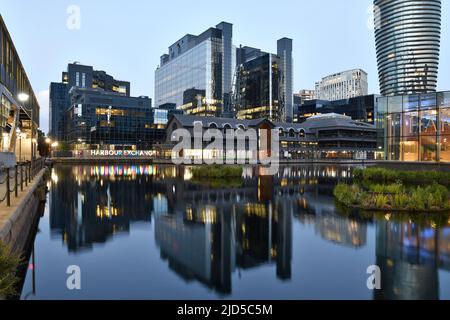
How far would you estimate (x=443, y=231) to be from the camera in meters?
15.4

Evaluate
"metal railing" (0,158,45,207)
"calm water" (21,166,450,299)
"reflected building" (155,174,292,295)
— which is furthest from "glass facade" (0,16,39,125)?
"reflected building" (155,174,292,295)

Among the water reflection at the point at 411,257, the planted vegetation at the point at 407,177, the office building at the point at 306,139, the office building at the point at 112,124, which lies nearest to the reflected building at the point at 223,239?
the water reflection at the point at 411,257

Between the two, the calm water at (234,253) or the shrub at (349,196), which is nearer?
the calm water at (234,253)

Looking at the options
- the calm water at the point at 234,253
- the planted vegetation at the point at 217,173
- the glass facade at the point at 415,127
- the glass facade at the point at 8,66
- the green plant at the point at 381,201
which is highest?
the glass facade at the point at 8,66

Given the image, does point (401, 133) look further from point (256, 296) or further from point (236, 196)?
point (256, 296)

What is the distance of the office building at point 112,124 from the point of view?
13488 cm

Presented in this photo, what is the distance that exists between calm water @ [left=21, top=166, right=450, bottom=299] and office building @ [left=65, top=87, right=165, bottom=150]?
395 ft

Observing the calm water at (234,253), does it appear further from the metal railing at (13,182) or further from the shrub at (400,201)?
the metal railing at (13,182)

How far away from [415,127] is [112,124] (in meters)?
117

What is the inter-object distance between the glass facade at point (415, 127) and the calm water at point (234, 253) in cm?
3175

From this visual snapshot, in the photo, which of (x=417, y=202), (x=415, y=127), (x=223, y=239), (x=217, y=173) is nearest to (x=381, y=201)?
(x=417, y=202)

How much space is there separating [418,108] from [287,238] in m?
41.9

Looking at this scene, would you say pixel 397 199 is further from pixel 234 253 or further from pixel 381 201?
pixel 234 253

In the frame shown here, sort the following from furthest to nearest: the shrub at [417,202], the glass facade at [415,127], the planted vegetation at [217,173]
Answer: the planted vegetation at [217,173]
the glass facade at [415,127]
the shrub at [417,202]
